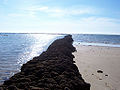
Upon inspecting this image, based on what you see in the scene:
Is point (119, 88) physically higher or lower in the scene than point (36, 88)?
lower

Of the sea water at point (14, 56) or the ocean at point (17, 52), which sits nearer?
the sea water at point (14, 56)

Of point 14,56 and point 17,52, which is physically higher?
point 14,56

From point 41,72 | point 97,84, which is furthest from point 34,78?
point 97,84

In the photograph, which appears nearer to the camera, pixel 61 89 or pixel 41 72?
pixel 61 89

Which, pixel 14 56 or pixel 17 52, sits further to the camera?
pixel 17 52

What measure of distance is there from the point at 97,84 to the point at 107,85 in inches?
22.0

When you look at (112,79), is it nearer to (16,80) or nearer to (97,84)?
(97,84)

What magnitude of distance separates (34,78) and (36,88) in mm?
1511

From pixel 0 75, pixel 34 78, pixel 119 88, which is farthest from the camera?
pixel 0 75

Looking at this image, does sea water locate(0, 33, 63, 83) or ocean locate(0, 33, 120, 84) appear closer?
sea water locate(0, 33, 63, 83)

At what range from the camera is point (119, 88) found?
27.6 feet

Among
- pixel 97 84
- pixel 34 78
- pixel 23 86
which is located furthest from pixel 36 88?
pixel 97 84

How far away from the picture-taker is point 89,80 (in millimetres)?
9664

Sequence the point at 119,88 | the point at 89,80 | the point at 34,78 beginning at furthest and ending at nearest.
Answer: the point at 89,80
the point at 119,88
the point at 34,78
